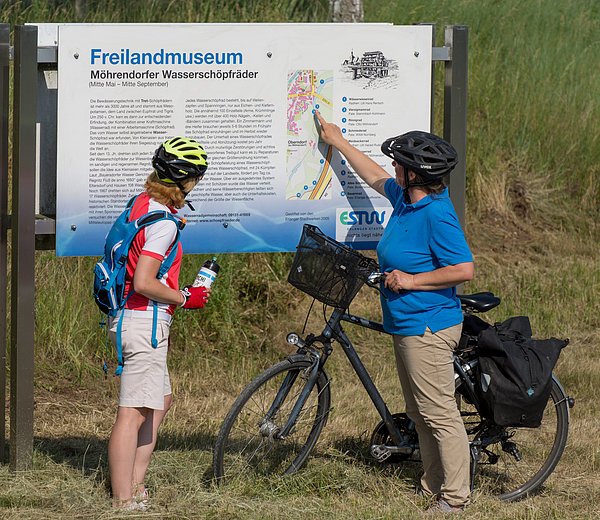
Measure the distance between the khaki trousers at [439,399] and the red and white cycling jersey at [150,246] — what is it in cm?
111

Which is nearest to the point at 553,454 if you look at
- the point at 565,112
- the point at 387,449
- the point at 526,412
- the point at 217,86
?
the point at 526,412

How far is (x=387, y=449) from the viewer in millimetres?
5426

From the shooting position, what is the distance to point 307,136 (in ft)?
18.7

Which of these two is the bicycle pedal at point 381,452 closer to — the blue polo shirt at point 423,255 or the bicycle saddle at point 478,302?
the blue polo shirt at point 423,255

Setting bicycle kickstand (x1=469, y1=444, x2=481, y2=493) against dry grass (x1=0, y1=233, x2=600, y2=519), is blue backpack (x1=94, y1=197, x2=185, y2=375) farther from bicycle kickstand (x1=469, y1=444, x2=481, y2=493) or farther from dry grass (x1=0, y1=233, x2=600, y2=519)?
bicycle kickstand (x1=469, y1=444, x2=481, y2=493)

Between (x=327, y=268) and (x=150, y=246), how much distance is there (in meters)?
0.87

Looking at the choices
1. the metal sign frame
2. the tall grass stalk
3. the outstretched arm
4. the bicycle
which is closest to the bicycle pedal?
the bicycle

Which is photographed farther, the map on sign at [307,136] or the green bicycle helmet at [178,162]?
the map on sign at [307,136]

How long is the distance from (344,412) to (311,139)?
202 cm

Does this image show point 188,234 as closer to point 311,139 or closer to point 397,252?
point 311,139

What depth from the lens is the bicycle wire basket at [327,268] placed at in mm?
5051

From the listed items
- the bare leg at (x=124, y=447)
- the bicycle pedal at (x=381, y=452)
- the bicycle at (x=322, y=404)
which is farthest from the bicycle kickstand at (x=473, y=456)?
the bare leg at (x=124, y=447)

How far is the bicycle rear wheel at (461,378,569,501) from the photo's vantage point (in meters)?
5.46

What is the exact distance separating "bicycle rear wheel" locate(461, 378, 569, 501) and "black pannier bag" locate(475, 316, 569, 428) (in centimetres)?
23
